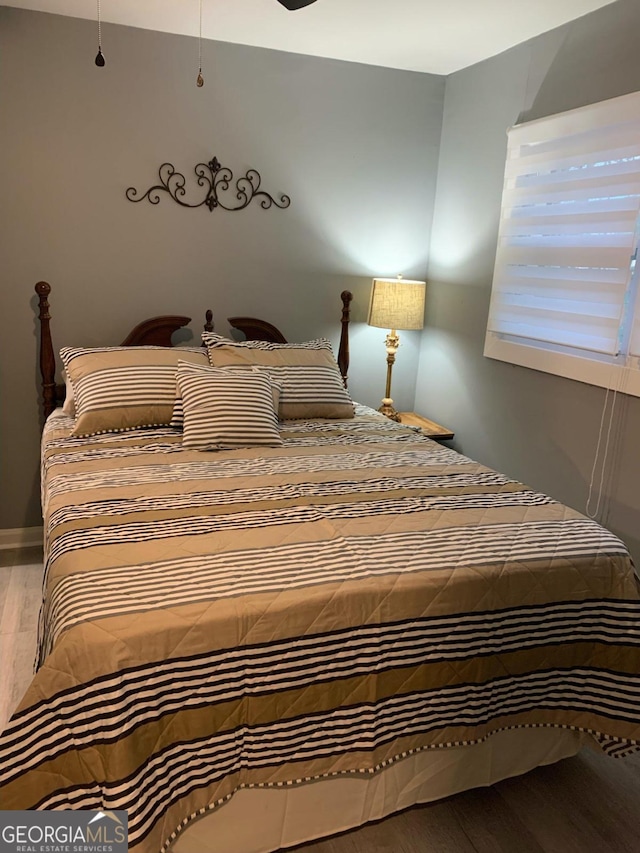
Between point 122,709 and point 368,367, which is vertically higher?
point 368,367

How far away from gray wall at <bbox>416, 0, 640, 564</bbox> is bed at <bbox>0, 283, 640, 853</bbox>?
64cm

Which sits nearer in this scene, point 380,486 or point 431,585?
point 431,585

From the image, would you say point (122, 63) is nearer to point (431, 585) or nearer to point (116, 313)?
point (116, 313)

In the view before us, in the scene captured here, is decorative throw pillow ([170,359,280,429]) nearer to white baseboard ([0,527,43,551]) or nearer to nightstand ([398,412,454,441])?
nightstand ([398,412,454,441])

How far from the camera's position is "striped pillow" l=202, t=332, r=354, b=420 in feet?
9.73

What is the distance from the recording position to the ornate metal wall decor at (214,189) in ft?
10.3

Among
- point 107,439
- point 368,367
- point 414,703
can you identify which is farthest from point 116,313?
point 414,703

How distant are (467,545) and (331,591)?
0.46 m

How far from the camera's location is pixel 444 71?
345 cm

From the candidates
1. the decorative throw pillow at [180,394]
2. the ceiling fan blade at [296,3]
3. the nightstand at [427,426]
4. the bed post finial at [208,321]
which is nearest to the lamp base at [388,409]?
the nightstand at [427,426]

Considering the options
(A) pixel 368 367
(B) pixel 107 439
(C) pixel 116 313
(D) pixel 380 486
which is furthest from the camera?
(A) pixel 368 367

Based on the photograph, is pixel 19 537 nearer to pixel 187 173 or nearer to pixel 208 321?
pixel 208 321

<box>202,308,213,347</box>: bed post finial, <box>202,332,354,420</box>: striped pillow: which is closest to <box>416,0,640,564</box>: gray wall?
<box>202,332,354,420</box>: striped pillow

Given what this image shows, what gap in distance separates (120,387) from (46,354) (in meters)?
0.57
